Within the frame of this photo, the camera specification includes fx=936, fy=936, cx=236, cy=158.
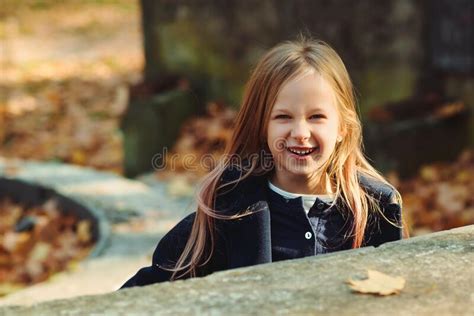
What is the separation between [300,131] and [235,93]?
5.92m

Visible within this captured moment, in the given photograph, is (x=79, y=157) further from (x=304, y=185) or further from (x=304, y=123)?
(x=304, y=123)

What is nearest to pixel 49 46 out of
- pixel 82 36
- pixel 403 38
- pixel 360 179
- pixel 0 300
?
pixel 82 36

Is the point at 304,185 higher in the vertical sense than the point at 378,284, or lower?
higher

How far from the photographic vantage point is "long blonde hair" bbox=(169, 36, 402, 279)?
2.57 meters

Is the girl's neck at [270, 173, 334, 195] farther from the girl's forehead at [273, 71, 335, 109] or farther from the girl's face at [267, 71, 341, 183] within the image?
the girl's forehead at [273, 71, 335, 109]

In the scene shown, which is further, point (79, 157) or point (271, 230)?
point (79, 157)

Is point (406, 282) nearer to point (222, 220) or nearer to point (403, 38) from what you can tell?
point (222, 220)

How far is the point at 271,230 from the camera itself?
8.56 ft

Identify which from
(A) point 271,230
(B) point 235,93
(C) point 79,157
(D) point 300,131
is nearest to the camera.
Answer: (D) point 300,131

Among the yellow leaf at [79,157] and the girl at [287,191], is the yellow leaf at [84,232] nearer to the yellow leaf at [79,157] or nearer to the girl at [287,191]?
the girl at [287,191]
